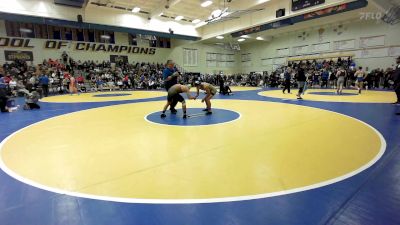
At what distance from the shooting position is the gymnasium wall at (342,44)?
18.3 m

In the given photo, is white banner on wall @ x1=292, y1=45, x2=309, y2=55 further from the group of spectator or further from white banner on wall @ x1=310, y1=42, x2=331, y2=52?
the group of spectator

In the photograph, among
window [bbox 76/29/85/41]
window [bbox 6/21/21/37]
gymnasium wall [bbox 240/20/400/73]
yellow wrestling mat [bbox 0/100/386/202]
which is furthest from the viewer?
window [bbox 76/29/85/41]

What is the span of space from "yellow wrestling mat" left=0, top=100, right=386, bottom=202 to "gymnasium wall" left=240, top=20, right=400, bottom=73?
58.0ft

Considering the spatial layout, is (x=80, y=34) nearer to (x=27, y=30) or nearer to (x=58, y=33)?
(x=58, y=33)

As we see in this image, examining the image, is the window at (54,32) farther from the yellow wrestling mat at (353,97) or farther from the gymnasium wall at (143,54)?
the yellow wrestling mat at (353,97)

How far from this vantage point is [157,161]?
3408mm

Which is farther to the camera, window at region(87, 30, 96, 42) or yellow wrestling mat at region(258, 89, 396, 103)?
window at region(87, 30, 96, 42)

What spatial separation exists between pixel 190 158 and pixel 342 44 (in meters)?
23.0

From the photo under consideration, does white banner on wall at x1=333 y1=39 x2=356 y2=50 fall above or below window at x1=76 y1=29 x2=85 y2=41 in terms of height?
below

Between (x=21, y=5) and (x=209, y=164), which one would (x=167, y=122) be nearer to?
(x=209, y=164)

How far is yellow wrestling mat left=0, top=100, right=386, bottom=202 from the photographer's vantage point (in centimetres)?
261

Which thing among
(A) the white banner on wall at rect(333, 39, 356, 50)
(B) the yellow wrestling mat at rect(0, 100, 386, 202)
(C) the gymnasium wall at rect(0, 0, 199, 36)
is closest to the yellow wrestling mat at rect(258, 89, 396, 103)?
(B) the yellow wrestling mat at rect(0, 100, 386, 202)

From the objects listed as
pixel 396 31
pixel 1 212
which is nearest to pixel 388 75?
pixel 396 31

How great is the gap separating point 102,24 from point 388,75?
75.2ft
